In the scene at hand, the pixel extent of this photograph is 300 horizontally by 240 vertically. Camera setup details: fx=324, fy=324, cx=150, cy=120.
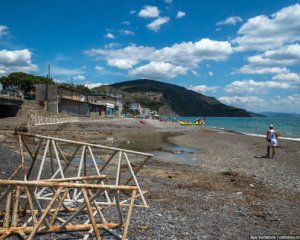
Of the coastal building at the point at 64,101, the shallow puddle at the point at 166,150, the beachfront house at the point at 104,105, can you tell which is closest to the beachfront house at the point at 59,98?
the coastal building at the point at 64,101

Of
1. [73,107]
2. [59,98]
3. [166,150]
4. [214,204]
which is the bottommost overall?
[166,150]

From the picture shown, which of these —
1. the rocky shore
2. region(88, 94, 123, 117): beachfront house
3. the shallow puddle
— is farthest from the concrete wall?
the rocky shore

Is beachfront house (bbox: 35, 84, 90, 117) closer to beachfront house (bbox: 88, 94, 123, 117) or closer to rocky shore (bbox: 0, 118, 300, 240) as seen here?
beachfront house (bbox: 88, 94, 123, 117)

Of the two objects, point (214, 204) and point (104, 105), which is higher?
point (104, 105)

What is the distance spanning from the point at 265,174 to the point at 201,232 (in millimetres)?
10472

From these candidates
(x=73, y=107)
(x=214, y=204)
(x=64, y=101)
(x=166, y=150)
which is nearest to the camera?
(x=214, y=204)

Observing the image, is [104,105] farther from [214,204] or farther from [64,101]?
[214,204]

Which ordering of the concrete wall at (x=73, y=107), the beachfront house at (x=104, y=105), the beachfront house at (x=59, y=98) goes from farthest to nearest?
the beachfront house at (x=104, y=105)
the concrete wall at (x=73, y=107)
the beachfront house at (x=59, y=98)

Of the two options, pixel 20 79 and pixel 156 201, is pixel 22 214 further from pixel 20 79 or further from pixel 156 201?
pixel 20 79

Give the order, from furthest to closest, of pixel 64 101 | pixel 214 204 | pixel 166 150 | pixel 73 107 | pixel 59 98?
1. pixel 73 107
2. pixel 64 101
3. pixel 59 98
4. pixel 166 150
5. pixel 214 204

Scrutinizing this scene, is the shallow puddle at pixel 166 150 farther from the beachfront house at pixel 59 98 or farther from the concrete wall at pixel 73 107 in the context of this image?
the concrete wall at pixel 73 107

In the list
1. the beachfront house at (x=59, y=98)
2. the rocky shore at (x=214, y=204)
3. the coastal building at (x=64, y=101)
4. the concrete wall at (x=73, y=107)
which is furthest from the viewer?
the concrete wall at (x=73, y=107)

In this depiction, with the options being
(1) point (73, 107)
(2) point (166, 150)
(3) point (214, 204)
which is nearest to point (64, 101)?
(1) point (73, 107)

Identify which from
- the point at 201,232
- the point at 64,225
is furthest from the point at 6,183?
the point at 201,232
